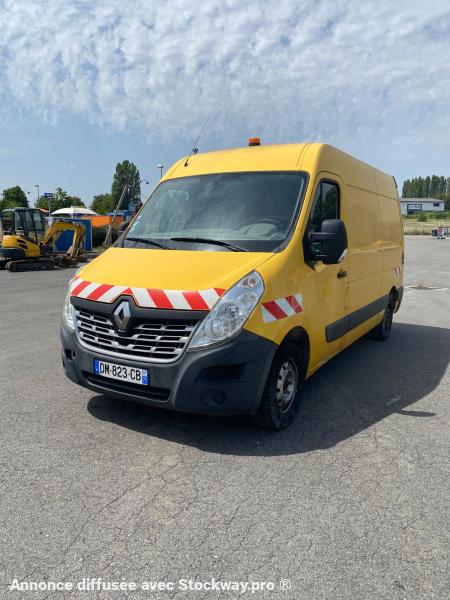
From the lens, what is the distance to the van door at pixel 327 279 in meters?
4.10

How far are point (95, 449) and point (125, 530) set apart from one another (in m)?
0.99

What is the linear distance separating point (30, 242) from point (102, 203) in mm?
82627

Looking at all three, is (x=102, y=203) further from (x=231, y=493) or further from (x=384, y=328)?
(x=231, y=493)

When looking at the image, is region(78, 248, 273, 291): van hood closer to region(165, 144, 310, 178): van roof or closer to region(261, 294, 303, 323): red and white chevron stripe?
region(261, 294, 303, 323): red and white chevron stripe

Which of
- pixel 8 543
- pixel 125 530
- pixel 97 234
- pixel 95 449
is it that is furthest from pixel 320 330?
pixel 97 234

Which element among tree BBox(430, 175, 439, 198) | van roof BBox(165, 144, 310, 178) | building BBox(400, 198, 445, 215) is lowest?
building BBox(400, 198, 445, 215)

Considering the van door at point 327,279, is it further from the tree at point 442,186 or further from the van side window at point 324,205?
the tree at point 442,186

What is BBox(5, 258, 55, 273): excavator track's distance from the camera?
18.4 meters

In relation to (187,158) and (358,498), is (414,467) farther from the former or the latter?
(187,158)

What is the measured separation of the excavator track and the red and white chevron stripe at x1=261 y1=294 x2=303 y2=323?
16.8 metres

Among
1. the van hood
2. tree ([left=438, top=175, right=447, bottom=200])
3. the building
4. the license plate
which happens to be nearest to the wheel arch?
the van hood

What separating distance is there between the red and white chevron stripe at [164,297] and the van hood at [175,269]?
0.04m

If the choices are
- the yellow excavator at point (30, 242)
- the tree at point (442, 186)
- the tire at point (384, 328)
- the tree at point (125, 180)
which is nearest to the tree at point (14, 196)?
the tree at point (125, 180)

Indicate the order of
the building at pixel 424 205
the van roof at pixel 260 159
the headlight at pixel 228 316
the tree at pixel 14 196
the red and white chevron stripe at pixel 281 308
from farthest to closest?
the building at pixel 424 205, the tree at pixel 14 196, the van roof at pixel 260 159, the red and white chevron stripe at pixel 281 308, the headlight at pixel 228 316
